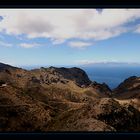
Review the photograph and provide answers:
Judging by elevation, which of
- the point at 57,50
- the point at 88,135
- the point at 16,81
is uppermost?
the point at 57,50

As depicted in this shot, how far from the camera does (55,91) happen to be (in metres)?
3.03

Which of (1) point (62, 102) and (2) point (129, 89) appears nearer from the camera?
(1) point (62, 102)

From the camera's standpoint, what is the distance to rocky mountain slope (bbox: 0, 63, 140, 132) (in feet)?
7.56

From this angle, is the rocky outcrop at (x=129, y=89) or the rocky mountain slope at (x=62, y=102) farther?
the rocky outcrop at (x=129, y=89)

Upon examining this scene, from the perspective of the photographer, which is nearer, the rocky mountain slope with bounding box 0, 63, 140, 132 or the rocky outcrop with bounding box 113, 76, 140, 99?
the rocky mountain slope with bounding box 0, 63, 140, 132

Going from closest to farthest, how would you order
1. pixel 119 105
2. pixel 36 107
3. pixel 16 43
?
pixel 119 105 → pixel 36 107 → pixel 16 43

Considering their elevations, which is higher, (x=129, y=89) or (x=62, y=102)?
(x=129, y=89)

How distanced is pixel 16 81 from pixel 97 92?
0.82 meters

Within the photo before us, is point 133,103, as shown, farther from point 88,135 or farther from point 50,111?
point 88,135

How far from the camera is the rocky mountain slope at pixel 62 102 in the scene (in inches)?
90.7

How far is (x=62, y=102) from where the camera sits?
9.23 feet
